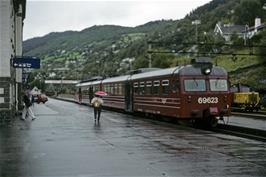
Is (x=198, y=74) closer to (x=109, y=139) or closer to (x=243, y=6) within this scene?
(x=109, y=139)

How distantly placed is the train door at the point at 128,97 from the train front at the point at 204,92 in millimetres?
11131

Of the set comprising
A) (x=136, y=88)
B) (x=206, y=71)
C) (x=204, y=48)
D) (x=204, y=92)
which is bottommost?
(x=204, y=92)

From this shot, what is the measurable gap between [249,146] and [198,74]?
372 inches

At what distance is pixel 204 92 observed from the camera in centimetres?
2545

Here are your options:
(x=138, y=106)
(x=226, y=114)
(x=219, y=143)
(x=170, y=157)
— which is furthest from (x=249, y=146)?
(x=138, y=106)

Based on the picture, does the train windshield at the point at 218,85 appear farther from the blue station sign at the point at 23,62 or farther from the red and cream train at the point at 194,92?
the blue station sign at the point at 23,62

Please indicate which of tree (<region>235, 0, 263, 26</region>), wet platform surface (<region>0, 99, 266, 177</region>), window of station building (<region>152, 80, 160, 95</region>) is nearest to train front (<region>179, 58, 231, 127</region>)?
window of station building (<region>152, 80, 160, 95</region>)

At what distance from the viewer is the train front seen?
82.4ft

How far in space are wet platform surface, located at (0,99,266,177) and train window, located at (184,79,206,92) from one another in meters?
4.50

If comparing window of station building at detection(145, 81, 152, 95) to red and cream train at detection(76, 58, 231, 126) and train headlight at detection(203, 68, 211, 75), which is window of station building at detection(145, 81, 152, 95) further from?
train headlight at detection(203, 68, 211, 75)

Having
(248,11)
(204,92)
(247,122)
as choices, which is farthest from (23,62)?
(248,11)

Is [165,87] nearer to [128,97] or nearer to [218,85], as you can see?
[218,85]

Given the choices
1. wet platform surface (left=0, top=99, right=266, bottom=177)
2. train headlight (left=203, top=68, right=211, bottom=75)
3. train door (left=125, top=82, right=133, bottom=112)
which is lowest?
wet platform surface (left=0, top=99, right=266, bottom=177)

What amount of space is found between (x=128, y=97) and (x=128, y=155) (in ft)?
78.5
